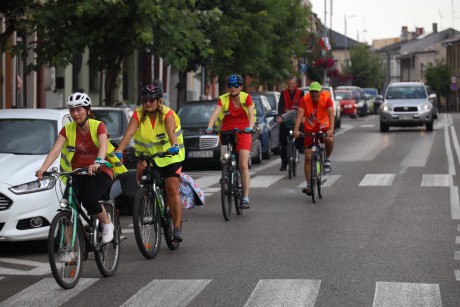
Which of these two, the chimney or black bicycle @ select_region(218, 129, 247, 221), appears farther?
the chimney

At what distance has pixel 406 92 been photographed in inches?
1738

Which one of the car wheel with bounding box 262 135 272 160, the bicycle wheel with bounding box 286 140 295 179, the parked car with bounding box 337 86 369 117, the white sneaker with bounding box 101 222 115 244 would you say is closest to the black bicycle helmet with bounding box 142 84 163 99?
the white sneaker with bounding box 101 222 115 244

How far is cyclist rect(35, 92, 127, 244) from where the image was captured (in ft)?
33.0

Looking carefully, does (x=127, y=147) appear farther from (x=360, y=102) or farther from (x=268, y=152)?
(x=360, y=102)

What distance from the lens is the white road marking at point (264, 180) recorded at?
66.2 feet

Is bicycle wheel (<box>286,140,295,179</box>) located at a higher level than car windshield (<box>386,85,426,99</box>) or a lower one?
lower

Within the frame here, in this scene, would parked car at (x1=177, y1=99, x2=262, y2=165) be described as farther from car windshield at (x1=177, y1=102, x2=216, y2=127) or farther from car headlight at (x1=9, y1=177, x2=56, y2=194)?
car headlight at (x1=9, y1=177, x2=56, y2=194)

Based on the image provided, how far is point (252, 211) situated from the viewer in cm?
1574

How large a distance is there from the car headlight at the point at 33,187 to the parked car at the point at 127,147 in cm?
299

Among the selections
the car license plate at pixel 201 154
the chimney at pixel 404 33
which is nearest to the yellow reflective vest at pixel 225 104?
the car license plate at pixel 201 154

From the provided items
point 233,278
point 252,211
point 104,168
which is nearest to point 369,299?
point 233,278

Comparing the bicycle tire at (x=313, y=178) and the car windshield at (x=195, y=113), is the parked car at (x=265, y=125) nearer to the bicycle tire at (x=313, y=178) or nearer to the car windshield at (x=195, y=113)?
the car windshield at (x=195, y=113)

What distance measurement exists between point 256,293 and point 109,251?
171 centimetres

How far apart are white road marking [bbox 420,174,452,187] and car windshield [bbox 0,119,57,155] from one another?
8.10 meters
